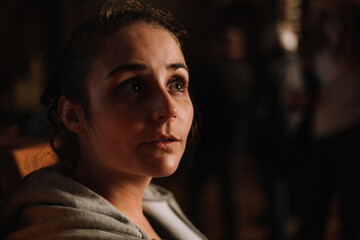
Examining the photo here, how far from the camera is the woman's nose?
76 cm

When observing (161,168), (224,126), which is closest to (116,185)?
(161,168)

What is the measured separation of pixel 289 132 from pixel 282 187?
1.51 ft

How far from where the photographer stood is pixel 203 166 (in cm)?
272

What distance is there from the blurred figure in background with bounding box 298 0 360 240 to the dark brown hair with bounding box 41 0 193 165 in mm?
1036

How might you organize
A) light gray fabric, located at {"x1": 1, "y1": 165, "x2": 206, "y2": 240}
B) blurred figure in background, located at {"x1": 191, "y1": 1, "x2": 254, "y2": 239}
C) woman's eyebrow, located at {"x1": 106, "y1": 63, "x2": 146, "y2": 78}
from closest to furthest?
light gray fabric, located at {"x1": 1, "y1": 165, "x2": 206, "y2": 240}
woman's eyebrow, located at {"x1": 106, "y1": 63, "x2": 146, "y2": 78}
blurred figure in background, located at {"x1": 191, "y1": 1, "x2": 254, "y2": 239}

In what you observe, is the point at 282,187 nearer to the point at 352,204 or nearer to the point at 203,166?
the point at 203,166

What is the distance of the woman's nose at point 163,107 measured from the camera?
758mm

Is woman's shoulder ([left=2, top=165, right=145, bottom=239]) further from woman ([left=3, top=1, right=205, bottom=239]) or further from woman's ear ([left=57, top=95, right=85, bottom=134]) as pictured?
woman's ear ([left=57, top=95, right=85, bottom=134])

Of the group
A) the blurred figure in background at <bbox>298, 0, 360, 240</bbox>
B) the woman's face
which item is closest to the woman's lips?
the woman's face

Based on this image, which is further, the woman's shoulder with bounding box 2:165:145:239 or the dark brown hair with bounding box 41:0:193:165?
the dark brown hair with bounding box 41:0:193:165

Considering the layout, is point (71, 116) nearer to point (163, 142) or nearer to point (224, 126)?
point (163, 142)

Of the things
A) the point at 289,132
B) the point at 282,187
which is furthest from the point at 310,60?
the point at 282,187

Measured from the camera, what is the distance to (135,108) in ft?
2.51

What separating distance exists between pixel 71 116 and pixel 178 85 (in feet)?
0.78
